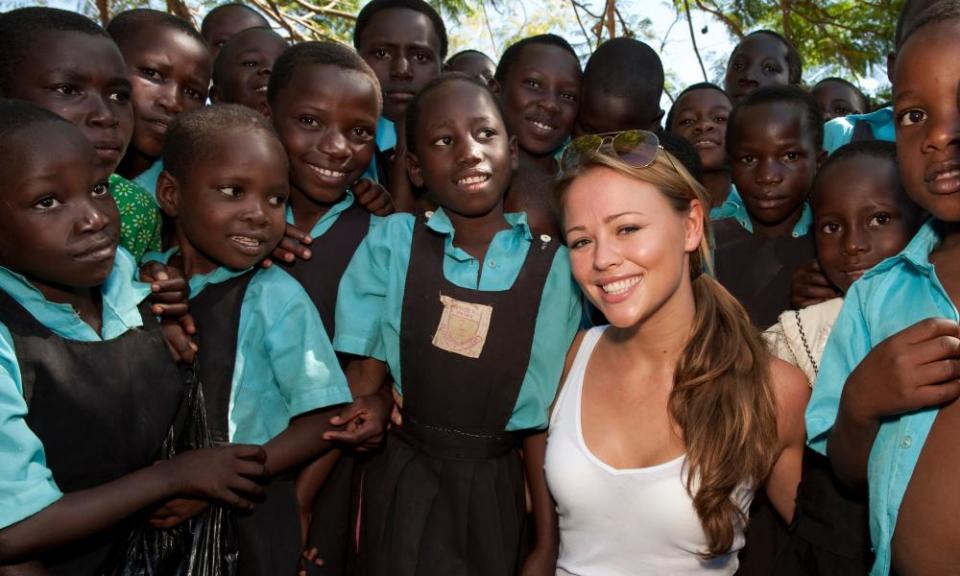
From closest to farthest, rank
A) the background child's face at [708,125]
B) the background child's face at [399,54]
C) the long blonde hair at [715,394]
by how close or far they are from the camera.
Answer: the long blonde hair at [715,394] → the background child's face at [399,54] → the background child's face at [708,125]

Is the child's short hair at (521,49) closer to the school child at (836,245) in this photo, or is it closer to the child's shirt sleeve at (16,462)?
the school child at (836,245)

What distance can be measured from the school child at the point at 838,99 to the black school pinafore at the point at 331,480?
3.42m

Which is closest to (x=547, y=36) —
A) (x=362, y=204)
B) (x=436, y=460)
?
(x=362, y=204)

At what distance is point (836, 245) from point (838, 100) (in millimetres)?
2749

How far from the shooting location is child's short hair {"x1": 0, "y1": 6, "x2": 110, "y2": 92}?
251 centimetres

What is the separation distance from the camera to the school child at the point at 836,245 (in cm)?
223

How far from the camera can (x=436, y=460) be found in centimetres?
259

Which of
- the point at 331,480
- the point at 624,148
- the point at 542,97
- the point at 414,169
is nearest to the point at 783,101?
the point at 542,97

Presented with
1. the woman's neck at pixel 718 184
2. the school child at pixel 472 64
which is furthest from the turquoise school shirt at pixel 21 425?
the school child at pixel 472 64

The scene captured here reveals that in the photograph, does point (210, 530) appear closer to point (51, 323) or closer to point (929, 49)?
point (51, 323)

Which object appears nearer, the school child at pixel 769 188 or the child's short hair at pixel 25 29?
the child's short hair at pixel 25 29

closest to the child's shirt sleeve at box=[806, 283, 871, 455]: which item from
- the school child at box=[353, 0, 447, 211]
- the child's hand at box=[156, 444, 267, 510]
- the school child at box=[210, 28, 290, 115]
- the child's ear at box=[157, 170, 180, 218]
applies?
the child's hand at box=[156, 444, 267, 510]

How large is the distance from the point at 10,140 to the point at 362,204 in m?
1.33

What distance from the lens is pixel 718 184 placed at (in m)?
4.36
